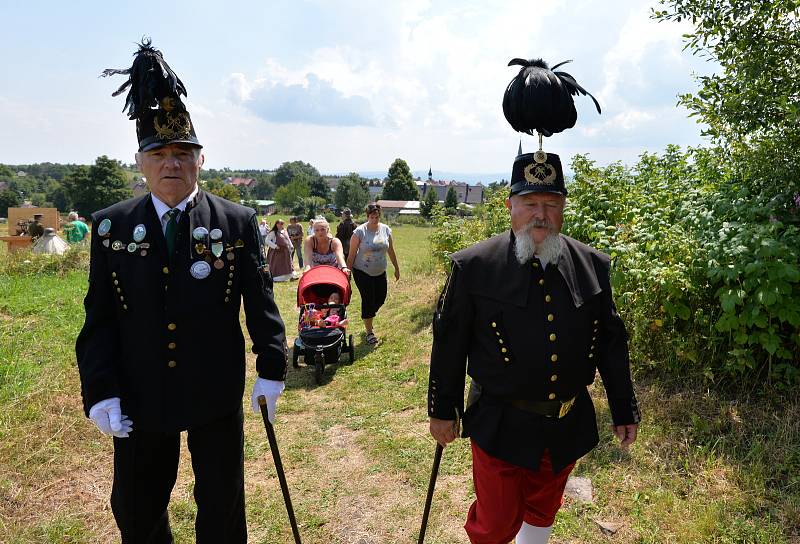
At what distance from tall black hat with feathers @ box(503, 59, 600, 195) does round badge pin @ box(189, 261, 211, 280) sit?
1533 mm

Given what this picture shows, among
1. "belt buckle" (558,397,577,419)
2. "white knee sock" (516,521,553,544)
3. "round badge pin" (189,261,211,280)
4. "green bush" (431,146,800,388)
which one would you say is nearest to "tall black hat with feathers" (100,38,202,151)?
"round badge pin" (189,261,211,280)

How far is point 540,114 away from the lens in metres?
2.52

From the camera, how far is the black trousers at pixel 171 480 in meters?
2.46

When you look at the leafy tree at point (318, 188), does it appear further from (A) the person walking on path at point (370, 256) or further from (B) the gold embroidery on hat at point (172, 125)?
(B) the gold embroidery on hat at point (172, 125)

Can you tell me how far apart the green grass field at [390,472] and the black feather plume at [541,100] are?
98.9 inches

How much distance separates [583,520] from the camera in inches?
132

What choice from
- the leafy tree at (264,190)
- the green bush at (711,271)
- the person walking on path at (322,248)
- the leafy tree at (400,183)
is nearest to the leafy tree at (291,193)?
the leafy tree at (400,183)

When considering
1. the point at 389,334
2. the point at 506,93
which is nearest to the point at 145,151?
the point at 506,93

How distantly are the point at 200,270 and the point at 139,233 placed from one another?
324 millimetres

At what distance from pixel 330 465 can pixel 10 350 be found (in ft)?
13.3

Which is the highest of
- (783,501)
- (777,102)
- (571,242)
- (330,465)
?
(777,102)

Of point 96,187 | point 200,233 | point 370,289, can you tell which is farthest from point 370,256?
point 96,187

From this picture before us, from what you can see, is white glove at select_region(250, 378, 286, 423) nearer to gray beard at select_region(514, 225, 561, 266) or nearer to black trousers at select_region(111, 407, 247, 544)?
black trousers at select_region(111, 407, 247, 544)

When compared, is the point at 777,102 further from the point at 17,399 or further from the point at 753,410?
the point at 17,399
